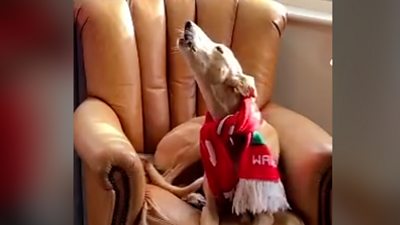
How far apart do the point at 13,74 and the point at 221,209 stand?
4.78 ft

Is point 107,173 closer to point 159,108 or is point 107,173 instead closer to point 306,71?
point 159,108

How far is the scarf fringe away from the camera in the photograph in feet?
6.01

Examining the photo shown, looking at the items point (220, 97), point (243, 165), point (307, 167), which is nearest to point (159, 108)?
point (220, 97)

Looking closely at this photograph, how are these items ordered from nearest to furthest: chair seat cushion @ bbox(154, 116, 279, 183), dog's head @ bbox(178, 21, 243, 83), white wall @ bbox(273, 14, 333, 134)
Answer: dog's head @ bbox(178, 21, 243, 83)
chair seat cushion @ bbox(154, 116, 279, 183)
white wall @ bbox(273, 14, 333, 134)

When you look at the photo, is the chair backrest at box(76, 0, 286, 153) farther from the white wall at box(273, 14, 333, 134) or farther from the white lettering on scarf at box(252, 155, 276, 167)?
the white lettering on scarf at box(252, 155, 276, 167)

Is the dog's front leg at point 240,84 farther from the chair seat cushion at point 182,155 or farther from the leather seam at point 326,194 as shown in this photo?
the leather seam at point 326,194

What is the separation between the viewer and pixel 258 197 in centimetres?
183

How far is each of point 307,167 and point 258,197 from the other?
19cm

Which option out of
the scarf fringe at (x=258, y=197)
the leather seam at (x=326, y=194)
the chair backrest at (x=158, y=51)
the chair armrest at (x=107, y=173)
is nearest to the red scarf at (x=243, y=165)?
the scarf fringe at (x=258, y=197)

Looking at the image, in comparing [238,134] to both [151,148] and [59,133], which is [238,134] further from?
[59,133]

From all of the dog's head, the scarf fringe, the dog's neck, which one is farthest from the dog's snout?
the scarf fringe

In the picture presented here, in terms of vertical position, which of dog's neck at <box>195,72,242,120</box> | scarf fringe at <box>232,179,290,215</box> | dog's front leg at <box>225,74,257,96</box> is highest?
dog's front leg at <box>225,74,257,96</box>

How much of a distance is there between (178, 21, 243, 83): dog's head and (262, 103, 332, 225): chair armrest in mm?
304

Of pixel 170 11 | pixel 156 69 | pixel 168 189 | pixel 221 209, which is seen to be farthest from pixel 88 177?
pixel 170 11
